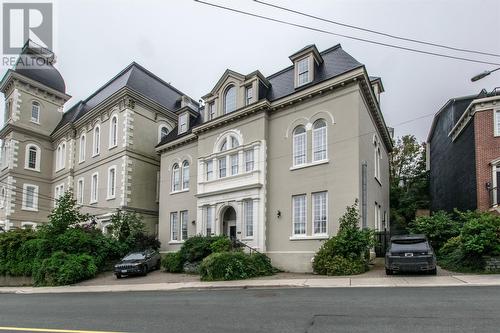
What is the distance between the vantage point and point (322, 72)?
854 inches

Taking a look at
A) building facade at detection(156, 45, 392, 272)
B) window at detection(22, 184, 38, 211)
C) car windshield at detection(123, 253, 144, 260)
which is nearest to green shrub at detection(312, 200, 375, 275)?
building facade at detection(156, 45, 392, 272)

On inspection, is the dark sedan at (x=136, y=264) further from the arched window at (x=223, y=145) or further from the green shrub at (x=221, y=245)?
the arched window at (x=223, y=145)

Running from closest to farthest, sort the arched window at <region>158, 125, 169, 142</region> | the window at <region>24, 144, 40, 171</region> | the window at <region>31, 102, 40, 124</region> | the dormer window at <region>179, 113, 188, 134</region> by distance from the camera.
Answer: the dormer window at <region>179, 113, 188, 134</region> < the arched window at <region>158, 125, 169, 142</region> < the window at <region>24, 144, 40, 171</region> < the window at <region>31, 102, 40, 124</region>

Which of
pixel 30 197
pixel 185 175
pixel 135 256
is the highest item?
pixel 185 175

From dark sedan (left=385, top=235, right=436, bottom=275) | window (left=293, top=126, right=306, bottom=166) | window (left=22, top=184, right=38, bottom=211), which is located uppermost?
window (left=293, top=126, right=306, bottom=166)

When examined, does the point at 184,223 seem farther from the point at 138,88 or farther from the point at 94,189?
the point at 138,88

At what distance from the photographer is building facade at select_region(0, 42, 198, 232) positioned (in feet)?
101

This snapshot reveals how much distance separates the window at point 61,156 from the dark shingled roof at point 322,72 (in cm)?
2433

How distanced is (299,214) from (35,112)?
32.7 metres

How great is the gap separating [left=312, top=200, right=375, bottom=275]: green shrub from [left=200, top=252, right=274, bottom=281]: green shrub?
291 centimetres

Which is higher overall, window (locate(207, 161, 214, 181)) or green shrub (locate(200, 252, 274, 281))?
window (locate(207, 161, 214, 181))

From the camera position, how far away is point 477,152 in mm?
22672

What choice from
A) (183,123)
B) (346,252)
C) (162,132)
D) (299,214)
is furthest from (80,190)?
(346,252)

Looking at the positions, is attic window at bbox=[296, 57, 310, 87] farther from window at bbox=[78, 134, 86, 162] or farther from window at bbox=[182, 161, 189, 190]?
window at bbox=[78, 134, 86, 162]
